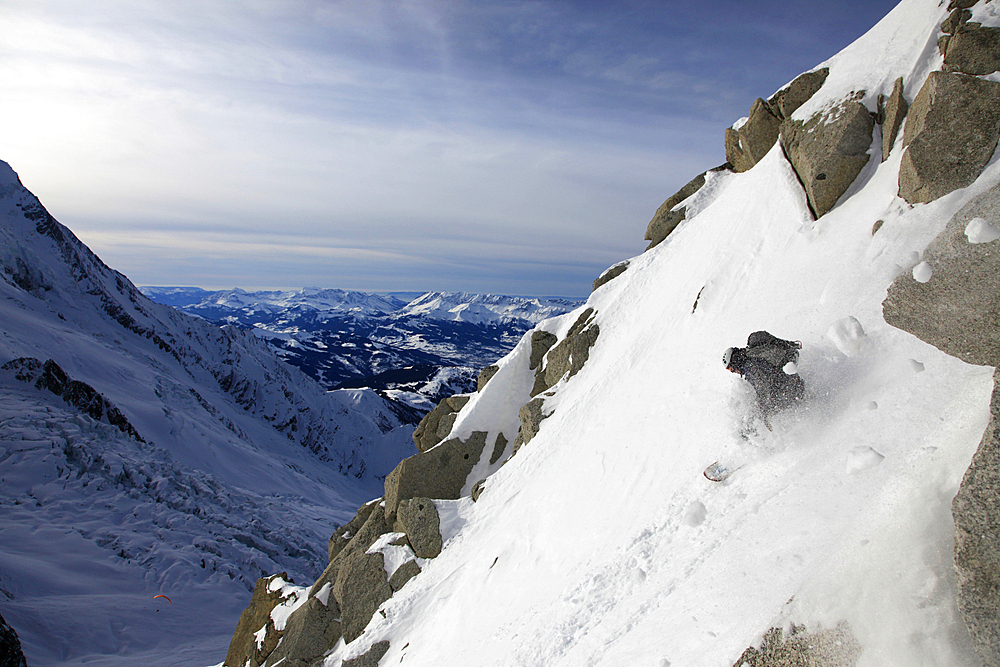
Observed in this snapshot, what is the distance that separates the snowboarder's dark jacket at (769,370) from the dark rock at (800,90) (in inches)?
390

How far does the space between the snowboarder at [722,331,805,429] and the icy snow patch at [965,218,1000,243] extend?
295cm

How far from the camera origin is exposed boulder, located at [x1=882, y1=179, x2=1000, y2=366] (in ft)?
21.0

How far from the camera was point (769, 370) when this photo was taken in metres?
8.87

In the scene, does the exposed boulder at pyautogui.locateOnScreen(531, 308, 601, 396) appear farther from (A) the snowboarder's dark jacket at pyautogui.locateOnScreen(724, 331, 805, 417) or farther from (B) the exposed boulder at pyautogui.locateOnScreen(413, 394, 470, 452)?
(A) the snowboarder's dark jacket at pyautogui.locateOnScreen(724, 331, 805, 417)

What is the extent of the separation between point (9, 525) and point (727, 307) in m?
45.7

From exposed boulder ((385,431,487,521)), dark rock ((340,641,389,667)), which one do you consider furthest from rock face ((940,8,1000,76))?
dark rock ((340,641,389,667))

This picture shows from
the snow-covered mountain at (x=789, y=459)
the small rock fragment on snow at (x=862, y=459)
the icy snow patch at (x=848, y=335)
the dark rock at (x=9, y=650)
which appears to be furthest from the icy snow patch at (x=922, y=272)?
the dark rock at (x=9, y=650)

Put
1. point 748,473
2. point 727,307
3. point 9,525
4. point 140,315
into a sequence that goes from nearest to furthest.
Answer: point 748,473
point 727,307
point 9,525
point 140,315

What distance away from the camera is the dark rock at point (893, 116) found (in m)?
10.9

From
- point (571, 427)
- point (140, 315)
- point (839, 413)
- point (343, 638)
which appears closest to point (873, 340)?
point (839, 413)

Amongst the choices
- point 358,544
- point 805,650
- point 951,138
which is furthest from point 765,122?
point 358,544

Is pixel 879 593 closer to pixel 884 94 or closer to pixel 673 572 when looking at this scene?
pixel 673 572

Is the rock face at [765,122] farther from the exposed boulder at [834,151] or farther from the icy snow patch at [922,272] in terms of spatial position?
the icy snow patch at [922,272]

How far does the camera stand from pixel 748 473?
819 cm
